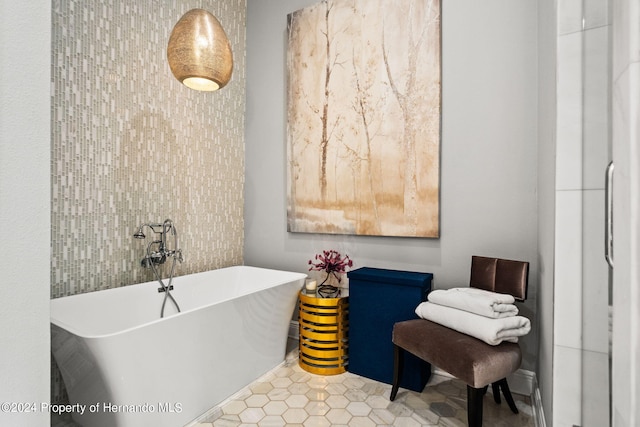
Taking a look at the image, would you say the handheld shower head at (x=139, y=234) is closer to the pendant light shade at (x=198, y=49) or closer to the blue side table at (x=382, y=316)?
the pendant light shade at (x=198, y=49)

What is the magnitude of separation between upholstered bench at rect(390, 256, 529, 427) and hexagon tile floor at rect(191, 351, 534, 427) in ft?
0.34

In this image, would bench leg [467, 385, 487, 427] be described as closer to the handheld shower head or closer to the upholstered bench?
the upholstered bench

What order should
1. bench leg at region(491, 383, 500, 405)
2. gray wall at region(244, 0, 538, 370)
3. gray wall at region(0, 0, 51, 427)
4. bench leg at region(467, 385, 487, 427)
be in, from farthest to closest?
1. gray wall at region(244, 0, 538, 370)
2. bench leg at region(491, 383, 500, 405)
3. bench leg at region(467, 385, 487, 427)
4. gray wall at region(0, 0, 51, 427)

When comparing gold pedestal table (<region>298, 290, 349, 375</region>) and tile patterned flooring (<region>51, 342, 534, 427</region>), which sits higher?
gold pedestal table (<region>298, 290, 349, 375</region>)

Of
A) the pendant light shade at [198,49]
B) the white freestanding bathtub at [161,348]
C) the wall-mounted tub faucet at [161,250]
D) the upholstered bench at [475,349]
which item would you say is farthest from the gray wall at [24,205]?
the upholstered bench at [475,349]

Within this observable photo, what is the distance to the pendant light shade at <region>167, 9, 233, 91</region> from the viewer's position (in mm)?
1688

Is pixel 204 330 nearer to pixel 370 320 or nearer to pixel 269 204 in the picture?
pixel 370 320

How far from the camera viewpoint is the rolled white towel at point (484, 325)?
163 cm

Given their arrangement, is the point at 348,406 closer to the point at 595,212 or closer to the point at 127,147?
the point at 595,212

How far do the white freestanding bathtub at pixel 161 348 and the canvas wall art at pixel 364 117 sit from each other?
2.35 feet

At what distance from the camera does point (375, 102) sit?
2561mm

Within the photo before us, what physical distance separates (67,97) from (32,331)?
155cm

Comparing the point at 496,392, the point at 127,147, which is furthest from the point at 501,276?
the point at 127,147

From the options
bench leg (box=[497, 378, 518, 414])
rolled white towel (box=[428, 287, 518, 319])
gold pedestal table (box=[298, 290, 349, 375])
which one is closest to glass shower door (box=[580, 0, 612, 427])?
rolled white towel (box=[428, 287, 518, 319])
